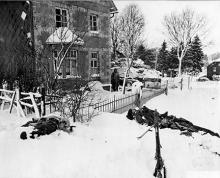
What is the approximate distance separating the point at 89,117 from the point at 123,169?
2625 millimetres

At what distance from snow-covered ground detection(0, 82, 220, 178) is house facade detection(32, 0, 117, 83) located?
5.93m

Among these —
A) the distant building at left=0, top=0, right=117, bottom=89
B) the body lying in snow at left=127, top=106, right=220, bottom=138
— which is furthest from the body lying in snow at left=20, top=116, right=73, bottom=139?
the distant building at left=0, top=0, right=117, bottom=89

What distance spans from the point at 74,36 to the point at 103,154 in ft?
31.3

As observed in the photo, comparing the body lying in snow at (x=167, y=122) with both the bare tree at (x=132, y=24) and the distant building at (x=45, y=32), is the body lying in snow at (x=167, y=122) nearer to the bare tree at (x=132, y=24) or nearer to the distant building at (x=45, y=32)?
the distant building at (x=45, y=32)

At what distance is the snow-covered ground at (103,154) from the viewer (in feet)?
12.8

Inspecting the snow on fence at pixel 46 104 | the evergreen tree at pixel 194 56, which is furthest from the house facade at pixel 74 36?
the evergreen tree at pixel 194 56

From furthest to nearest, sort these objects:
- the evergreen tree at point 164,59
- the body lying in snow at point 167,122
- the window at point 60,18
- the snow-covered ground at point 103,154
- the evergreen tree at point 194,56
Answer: the evergreen tree at point 164,59 < the evergreen tree at point 194,56 < the window at point 60,18 < the body lying in snow at point 167,122 < the snow-covered ground at point 103,154

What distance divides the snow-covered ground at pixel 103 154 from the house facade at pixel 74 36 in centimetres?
593

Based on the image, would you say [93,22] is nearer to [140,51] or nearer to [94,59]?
[94,59]

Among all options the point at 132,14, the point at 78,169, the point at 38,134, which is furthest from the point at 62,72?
the point at 132,14

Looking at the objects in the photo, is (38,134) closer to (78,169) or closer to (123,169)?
(78,169)

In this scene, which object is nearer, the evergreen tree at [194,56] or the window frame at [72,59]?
the window frame at [72,59]

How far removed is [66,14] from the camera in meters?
14.5

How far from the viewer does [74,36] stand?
41.5 feet
